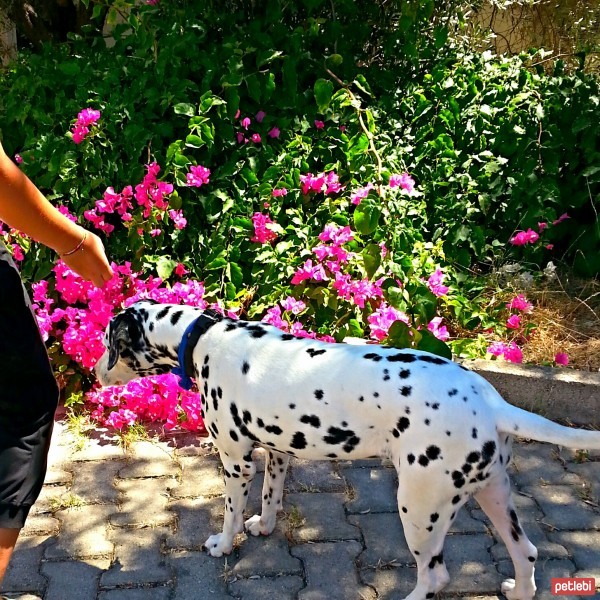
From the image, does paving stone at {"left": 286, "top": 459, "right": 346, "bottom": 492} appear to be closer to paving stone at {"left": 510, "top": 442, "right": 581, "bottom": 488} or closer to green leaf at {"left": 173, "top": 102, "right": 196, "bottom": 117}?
paving stone at {"left": 510, "top": 442, "right": 581, "bottom": 488}

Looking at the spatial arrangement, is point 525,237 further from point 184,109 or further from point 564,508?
point 184,109

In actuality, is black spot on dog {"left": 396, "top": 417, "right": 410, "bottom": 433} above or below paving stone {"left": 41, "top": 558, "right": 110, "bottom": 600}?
above

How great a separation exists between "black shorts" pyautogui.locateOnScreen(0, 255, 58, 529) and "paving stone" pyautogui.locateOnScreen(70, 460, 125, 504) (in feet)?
4.03

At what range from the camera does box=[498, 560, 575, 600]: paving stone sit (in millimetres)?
3453

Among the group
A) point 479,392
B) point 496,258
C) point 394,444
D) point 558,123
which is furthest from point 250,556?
point 558,123

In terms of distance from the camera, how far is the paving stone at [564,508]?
3.86 metres

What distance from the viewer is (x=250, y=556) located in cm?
367

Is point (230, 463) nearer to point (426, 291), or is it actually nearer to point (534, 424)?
point (534, 424)

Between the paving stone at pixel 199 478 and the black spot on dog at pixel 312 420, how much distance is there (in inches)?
47.1

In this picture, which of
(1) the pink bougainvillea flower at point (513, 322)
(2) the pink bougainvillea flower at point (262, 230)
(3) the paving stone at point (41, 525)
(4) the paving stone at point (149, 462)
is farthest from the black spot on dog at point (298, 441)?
(1) the pink bougainvillea flower at point (513, 322)

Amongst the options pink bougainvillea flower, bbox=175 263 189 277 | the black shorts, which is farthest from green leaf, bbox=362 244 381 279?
the black shorts

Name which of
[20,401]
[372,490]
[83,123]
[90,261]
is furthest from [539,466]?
[83,123]

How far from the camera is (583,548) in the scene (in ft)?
12.1

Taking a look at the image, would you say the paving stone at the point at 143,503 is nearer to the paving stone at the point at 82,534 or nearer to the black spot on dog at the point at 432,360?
the paving stone at the point at 82,534
